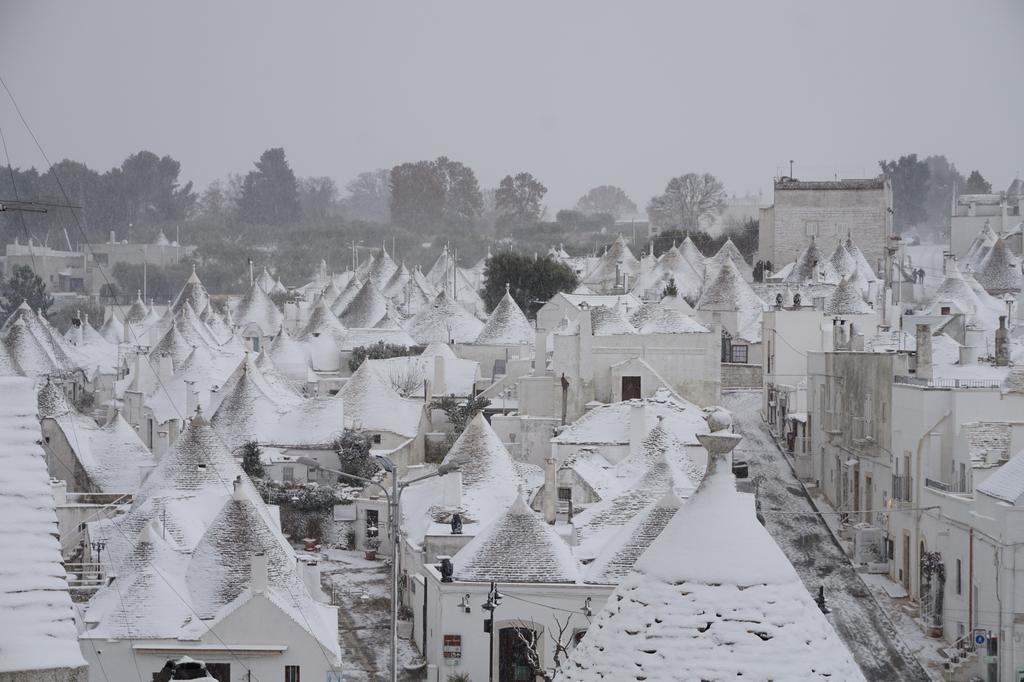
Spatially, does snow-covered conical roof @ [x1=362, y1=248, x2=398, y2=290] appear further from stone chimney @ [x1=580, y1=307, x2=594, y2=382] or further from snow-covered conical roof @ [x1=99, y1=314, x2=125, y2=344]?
stone chimney @ [x1=580, y1=307, x2=594, y2=382]

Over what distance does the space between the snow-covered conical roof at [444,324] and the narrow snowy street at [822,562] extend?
52.6ft

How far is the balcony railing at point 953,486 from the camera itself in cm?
3516

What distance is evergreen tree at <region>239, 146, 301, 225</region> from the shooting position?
16325 cm

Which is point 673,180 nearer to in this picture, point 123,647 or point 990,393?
point 990,393

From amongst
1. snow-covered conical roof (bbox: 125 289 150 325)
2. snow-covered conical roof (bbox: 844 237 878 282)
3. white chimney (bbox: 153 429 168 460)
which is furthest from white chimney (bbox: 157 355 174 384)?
snow-covered conical roof (bbox: 125 289 150 325)

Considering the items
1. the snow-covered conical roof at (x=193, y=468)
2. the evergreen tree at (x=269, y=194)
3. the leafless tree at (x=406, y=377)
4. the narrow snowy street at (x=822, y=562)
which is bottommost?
the narrow snowy street at (x=822, y=562)

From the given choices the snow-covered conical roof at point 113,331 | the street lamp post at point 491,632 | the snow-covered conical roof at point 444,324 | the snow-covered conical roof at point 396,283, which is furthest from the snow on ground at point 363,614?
the snow-covered conical roof at point 396,283

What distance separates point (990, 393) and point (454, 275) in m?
63.2

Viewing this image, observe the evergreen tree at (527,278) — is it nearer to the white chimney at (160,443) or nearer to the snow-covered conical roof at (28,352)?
the snow-covered conical roof at (28,352)

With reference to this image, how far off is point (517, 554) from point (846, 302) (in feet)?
91.5

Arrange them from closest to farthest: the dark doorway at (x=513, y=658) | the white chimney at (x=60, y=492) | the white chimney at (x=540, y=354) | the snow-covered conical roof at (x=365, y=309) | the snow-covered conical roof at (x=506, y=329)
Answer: the dark doorway at (x=513, y=658) < the white chimney at (x=60, y=492) < the white chimney at (x=540, y=354) < the snow-covered conical roof at (x=506, y=329) < the snow-covered conical roof at (x=365, y=309)

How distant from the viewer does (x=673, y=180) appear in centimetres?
13800

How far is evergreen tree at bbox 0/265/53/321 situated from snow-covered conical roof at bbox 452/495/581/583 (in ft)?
227

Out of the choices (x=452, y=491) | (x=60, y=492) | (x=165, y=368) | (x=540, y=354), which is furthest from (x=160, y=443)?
(x=452, y=491)
